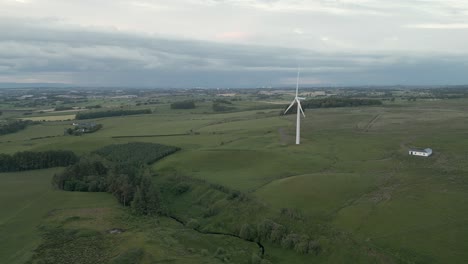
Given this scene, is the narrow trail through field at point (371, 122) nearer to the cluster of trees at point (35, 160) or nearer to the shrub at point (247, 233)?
the shrub at point (247, 233)

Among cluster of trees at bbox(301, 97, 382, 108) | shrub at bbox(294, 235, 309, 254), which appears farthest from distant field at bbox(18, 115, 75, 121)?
shrub at bbox(294, 235, 309, 254)

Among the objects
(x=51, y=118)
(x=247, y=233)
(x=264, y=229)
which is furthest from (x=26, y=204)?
(x=51, y=118)

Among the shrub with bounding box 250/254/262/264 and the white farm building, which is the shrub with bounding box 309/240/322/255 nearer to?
the shrub with bounding box 250/254/262/264

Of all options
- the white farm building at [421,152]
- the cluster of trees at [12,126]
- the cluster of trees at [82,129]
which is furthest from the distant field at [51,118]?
the white farm building at [421,152]

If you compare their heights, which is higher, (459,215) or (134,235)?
(459,215)

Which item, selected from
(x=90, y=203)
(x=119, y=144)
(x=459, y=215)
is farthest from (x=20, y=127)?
(x=459, y=215)

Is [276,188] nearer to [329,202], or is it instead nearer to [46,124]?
[329,202]

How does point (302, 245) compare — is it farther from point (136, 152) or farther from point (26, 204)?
point (136, 152)
